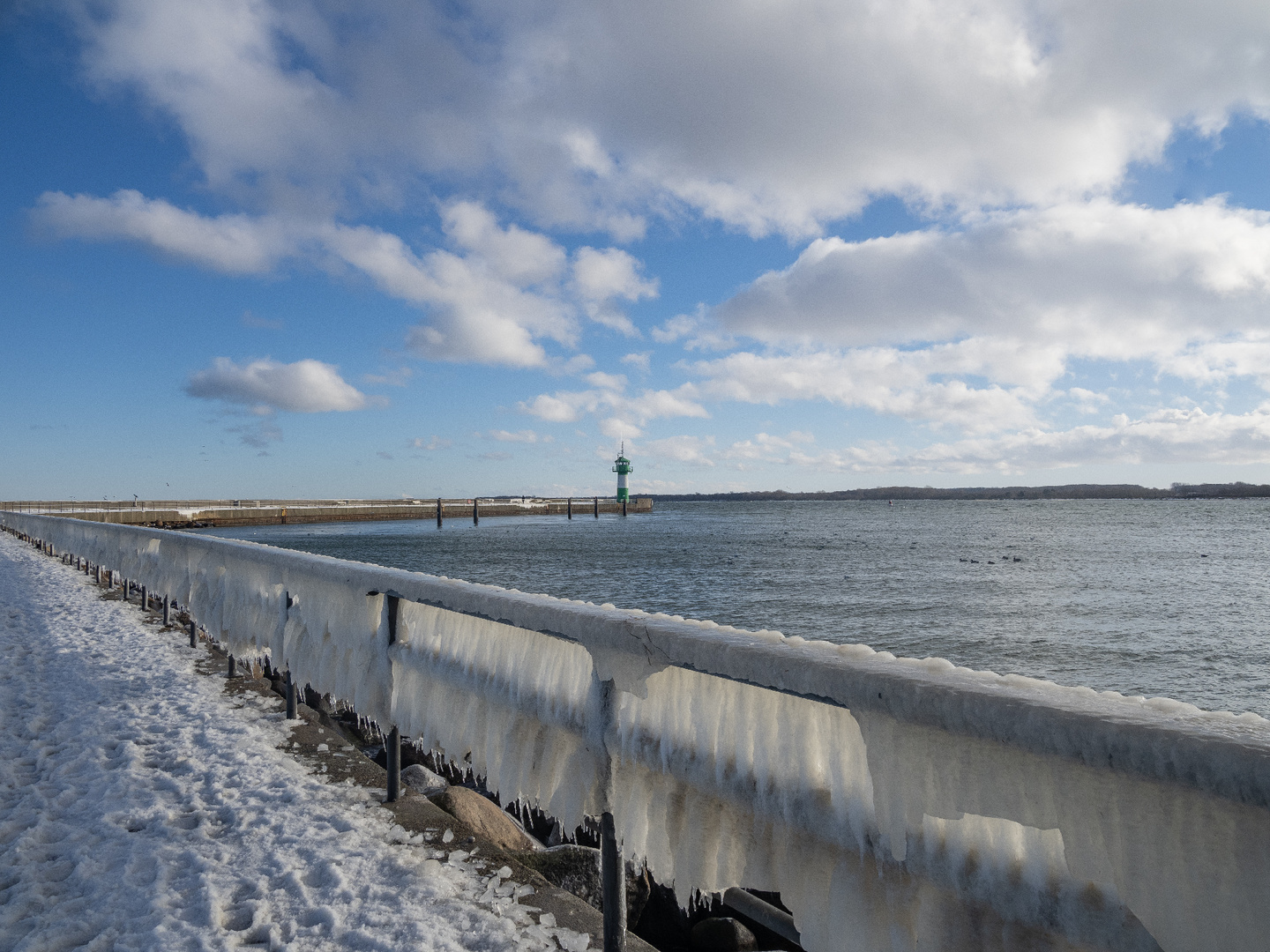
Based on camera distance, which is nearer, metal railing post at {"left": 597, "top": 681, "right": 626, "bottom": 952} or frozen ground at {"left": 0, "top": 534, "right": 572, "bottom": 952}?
metal railing post at {"left": 597, "top": 681, "right": 626, "bottom": 952}

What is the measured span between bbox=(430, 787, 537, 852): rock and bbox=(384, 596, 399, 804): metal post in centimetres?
27

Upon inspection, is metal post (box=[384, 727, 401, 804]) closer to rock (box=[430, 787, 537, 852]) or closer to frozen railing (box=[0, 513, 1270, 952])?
rock (box=[430, 787, 537, 852])

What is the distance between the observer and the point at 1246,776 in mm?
986

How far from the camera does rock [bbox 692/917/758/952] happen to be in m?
3.64

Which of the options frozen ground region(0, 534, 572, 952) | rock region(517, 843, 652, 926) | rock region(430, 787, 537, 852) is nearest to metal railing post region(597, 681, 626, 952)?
frozen ground region(0, 534, 572, 952)

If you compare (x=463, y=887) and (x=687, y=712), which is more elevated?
(x=687, y=712)

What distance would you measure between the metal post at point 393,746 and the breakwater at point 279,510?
44.5m

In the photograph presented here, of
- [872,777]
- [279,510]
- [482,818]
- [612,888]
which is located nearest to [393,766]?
[482,818]

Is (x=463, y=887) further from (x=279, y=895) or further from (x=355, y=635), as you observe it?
(x=355, y=635)

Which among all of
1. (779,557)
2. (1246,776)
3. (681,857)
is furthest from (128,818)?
(779,557)

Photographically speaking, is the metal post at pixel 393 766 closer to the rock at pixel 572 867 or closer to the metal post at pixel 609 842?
the rock at pixel 572 867

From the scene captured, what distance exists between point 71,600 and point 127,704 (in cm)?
720

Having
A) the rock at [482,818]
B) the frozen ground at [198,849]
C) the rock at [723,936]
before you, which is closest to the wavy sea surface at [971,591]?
the rock at [723,936]

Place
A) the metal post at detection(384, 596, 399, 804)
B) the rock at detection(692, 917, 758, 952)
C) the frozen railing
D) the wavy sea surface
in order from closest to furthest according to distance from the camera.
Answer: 1. the frozen railing
2. the metal post at detection(384, 596, 399, 804)
3. the rock at detection(692, 917, 758, 952)
4. the wavy sea surface
